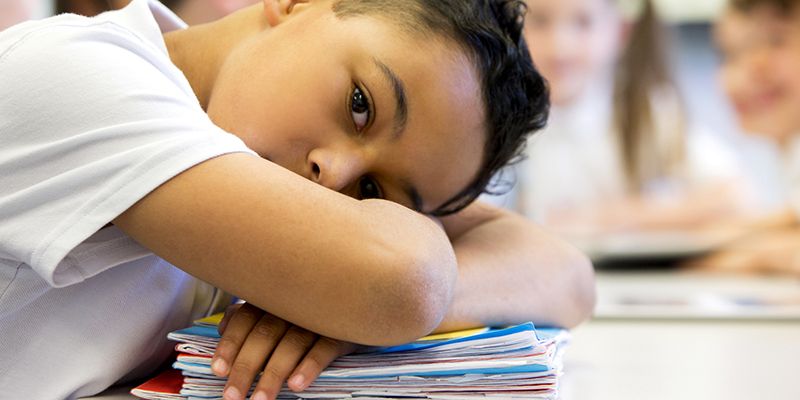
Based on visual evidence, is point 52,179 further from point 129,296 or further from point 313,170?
point 313,170

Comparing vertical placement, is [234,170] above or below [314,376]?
above

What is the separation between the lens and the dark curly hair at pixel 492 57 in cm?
83

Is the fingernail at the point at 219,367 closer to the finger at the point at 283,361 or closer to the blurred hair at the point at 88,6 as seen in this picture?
the finger at the point at 283,361

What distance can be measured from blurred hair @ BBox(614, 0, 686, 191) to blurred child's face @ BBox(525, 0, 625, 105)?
7 cm

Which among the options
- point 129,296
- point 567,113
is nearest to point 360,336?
point 129,296

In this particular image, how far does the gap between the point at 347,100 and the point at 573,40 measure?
2.65m

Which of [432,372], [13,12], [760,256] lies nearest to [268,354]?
[432,372]

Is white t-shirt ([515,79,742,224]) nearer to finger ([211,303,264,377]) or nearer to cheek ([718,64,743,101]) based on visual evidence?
cheek ([718,64,743,101])

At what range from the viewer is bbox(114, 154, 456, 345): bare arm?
1.90 feet

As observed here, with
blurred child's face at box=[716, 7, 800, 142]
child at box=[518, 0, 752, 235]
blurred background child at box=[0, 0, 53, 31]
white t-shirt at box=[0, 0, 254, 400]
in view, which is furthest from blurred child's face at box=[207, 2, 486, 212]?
blurred child's face at box=[716, 7, 800, 142]

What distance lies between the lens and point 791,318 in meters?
1.45

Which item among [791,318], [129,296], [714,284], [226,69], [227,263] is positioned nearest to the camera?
[227,263]

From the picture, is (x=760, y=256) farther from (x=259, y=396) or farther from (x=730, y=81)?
(x=259, y=396)

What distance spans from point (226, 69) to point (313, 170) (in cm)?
13
